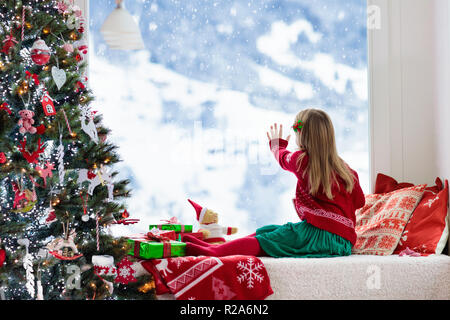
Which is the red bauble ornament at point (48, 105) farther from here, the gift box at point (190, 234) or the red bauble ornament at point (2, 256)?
the gift box at point (190, 234)

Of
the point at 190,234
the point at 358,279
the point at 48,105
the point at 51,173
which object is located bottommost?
the point at 358,279

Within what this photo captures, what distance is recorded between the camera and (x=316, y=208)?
2.48 m

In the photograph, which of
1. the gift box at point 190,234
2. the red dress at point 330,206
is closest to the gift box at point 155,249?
the gift box at point 190,234

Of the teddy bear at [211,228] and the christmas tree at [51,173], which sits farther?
the teddy bear at [211,228]

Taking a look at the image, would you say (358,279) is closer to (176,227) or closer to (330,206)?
(330,206)

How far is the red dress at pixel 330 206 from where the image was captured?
2447mm

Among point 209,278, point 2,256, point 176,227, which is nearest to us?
point 2,256

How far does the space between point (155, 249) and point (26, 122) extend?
78cm

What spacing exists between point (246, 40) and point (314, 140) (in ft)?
3.09

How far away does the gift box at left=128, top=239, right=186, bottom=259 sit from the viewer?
2.18 metres

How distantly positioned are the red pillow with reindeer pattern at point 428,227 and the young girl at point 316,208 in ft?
0.94

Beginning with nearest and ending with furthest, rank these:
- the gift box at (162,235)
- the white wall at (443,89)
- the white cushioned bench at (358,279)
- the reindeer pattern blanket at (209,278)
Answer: the reindeer pattern blanket at (209,278) → the white cushioned bench at (358,279) → the gift box at (162,235) → the white wall at (443,89)

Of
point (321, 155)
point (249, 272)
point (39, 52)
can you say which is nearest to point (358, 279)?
point (249, 272)

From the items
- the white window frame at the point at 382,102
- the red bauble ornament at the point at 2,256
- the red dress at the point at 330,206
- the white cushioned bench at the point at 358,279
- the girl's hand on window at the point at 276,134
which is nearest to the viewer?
the red bauble ornament at the point at 2,256
